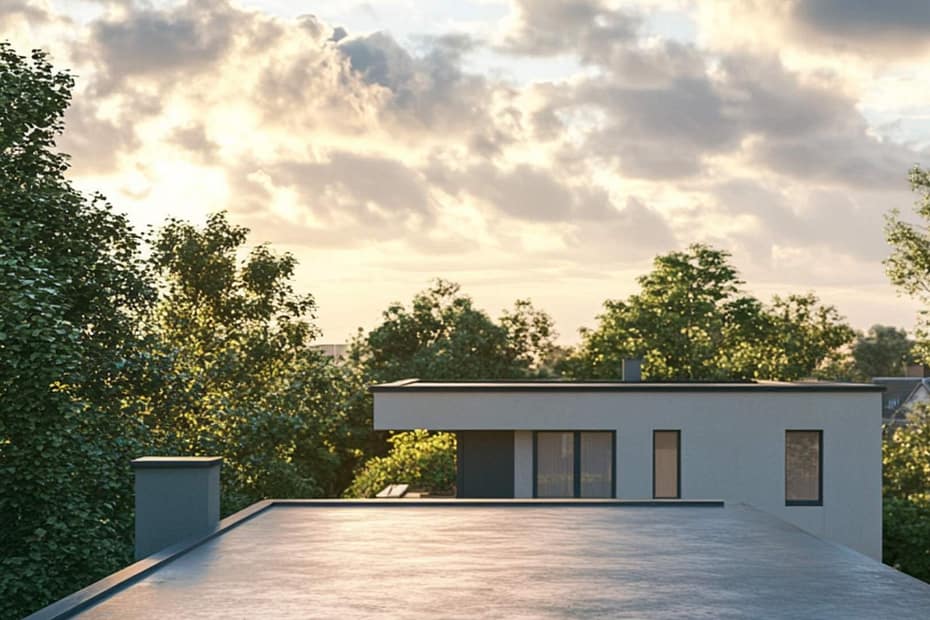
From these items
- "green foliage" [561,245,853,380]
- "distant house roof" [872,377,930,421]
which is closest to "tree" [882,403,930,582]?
"green foliage" [561,245,853,380]

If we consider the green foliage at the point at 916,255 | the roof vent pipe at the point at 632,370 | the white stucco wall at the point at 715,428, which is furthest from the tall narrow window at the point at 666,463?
the green foliage at the point at 916,255

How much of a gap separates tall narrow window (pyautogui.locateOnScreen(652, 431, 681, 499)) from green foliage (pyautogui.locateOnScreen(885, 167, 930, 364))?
47.1ft

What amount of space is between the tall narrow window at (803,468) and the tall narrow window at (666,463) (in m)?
2.16

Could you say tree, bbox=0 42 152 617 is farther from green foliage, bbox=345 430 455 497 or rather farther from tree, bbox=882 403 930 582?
tree, bbox=882 403 930 582

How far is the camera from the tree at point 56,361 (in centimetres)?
1550

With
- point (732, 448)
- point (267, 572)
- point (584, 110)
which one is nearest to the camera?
point (267, 572)

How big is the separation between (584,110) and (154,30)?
1180 centimetres

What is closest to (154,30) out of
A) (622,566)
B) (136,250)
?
(136,250)

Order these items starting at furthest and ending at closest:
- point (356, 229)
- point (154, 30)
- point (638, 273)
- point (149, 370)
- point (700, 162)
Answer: point (638, 273) < point (700, 162) < point (356, 229) < point (154, 30) < point (149, 370)

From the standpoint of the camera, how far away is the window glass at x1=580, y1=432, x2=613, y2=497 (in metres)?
21.7

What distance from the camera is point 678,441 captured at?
2181 centimetres

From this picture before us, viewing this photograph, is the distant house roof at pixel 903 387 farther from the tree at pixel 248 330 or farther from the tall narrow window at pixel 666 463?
the tall narrow window at pixel 666 463

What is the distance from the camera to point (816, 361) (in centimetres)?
4666

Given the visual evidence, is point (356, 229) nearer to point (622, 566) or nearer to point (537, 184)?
point (537, 184)
